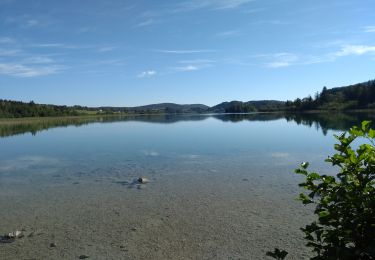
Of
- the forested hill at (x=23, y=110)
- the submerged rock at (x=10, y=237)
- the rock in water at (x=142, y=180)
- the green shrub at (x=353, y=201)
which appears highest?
the forested hill at (x=23, y=110)

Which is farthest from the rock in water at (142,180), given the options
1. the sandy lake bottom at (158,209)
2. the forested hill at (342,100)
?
the forested hill at (342,100)

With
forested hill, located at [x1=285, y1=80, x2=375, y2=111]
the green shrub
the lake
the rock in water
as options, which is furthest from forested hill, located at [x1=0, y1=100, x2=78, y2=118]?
the green shrub

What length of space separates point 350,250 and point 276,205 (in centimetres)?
984

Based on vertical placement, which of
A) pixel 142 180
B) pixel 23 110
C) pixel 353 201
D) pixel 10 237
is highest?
pixel 23 110

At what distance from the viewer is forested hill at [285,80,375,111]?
13075 centimetres

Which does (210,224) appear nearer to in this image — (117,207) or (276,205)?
(276,205)

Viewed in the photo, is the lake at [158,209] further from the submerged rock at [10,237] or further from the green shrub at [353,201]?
the green shrub at [353,201]

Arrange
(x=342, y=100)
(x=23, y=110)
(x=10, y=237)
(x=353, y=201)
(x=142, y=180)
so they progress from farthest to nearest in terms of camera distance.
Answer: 1. (x=23, y=110)
2. (x=342, y=100)
3. (x=142, y=180)
4. (x=10, y=237)
5. (x=353, y=201)

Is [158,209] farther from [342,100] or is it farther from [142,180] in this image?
[342,100]

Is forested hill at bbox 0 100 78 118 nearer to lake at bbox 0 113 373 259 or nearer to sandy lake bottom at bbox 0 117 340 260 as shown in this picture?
lake at bbox 0 113 373 259

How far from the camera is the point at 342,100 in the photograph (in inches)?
5901

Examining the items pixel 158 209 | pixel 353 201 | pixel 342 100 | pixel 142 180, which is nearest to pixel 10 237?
pixel 158 209

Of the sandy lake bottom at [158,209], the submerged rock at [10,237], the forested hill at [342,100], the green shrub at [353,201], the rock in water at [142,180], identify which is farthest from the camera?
the forested hill at [342,100]

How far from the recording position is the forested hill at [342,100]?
131 meters
